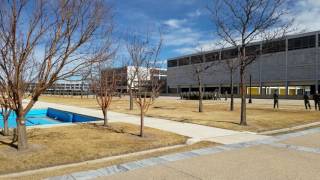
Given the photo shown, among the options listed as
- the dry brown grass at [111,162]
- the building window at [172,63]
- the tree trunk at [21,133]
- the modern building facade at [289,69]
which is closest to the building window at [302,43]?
the modern building facade at [289,69]

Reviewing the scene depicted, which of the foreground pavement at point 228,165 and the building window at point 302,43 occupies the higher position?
the building window at point 302,43

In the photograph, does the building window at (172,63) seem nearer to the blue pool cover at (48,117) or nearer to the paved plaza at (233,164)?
the blue pool cover at (48,117)

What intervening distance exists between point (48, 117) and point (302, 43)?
179ft

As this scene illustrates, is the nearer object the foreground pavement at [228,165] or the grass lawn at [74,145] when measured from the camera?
the foreground pavement at [228,165]

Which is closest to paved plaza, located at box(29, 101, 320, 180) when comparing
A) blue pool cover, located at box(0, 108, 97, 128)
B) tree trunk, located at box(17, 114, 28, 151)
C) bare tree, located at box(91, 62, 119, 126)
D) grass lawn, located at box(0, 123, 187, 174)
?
grass lawn, located at box(0, 123, 187, 174)

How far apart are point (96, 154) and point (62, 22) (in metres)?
3.40

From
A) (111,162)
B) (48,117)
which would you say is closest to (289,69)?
(48,117)

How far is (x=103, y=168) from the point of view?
6609mm

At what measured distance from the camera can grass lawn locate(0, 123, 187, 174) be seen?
702 centimetres

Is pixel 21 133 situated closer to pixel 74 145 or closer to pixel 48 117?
pixel 74 145

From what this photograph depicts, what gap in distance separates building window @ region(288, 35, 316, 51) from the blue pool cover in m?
53.3

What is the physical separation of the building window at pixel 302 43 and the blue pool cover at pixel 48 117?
53259 millimetres

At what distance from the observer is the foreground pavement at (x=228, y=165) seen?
19.6ft

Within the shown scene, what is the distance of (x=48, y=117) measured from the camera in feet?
80.7
